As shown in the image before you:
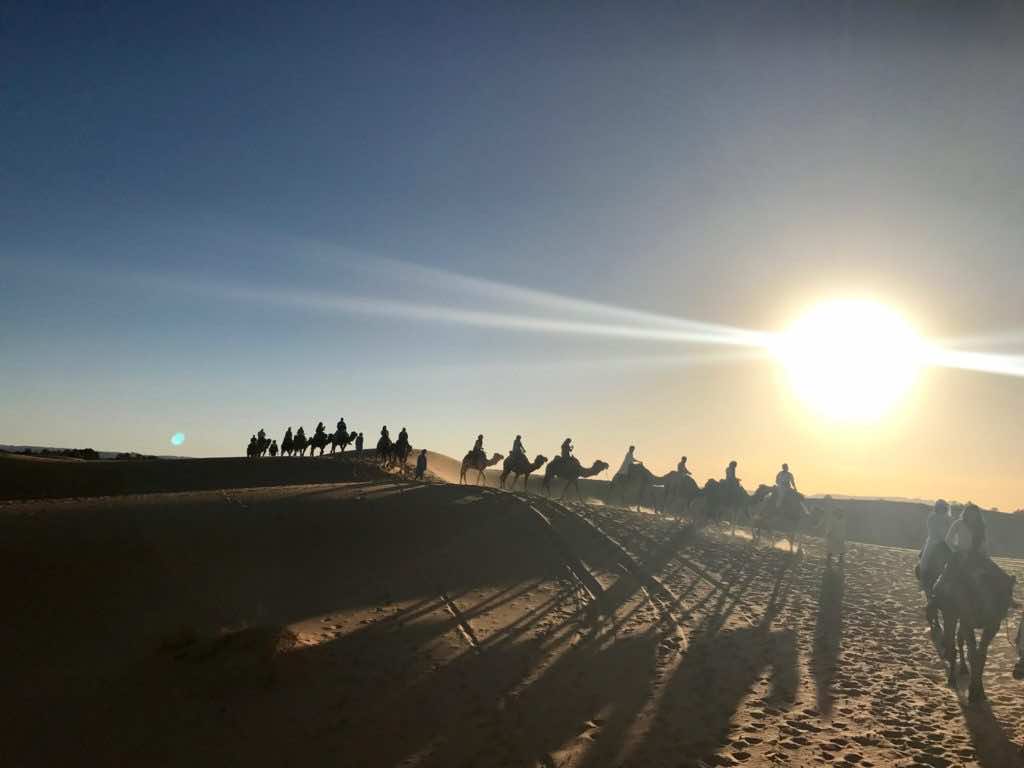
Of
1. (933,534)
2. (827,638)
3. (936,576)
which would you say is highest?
(933,534)

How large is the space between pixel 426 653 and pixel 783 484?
68.1 ft

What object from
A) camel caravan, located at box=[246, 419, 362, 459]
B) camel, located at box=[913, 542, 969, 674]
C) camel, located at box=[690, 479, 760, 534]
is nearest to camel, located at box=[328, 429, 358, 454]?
camel caravan, located at box=[246, 419, 362, 459]

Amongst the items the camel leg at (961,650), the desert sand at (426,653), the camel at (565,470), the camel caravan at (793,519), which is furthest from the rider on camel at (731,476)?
the camel leg at (961,650)

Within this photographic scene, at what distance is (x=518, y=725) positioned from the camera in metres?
8.24

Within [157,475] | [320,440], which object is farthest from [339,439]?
[157,475]

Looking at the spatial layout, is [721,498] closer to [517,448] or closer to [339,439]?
[517,448]

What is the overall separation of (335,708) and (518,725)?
97.5 inches

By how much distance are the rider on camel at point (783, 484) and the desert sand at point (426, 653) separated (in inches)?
277

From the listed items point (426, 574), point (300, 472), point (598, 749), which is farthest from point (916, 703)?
point (300, 472)

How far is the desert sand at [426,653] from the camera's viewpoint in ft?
25.2

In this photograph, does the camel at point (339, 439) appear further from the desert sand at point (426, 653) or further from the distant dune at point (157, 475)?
the desert sand at point (426, 653)

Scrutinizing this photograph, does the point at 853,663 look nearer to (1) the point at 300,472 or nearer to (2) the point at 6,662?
(2) the point at 6,662

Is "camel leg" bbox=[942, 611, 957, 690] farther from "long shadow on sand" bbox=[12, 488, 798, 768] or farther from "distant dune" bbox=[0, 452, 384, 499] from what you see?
"distant dune" bbox=[0, 452, 384, 499]

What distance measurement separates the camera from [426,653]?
413 inches
